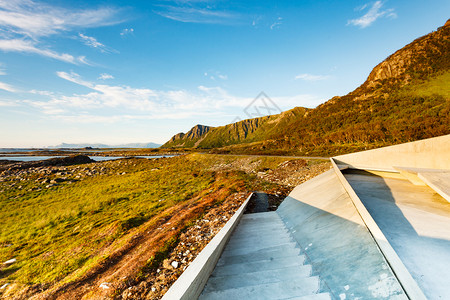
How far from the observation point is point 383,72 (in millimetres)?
102188

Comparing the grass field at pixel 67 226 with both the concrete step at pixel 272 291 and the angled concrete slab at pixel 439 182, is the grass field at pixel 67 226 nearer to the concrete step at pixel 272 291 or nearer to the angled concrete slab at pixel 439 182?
the concrete step at pixel 272 291

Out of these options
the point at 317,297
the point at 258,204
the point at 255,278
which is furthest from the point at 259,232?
the point at 258,204

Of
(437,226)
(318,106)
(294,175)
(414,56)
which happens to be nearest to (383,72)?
(414,56)

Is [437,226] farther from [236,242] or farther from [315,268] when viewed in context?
[236,242]

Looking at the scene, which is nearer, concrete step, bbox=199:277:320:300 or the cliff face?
concrete step, bbox=199:277:320:300

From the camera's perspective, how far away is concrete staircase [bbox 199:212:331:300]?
10.8ft

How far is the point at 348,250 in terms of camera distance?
4129mm

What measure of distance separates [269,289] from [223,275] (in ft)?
3.51

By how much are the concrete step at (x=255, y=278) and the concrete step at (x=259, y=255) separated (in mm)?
678

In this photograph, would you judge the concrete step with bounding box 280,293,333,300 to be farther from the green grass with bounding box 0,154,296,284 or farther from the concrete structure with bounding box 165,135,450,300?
the green grass with bounding box 0,154,296,284

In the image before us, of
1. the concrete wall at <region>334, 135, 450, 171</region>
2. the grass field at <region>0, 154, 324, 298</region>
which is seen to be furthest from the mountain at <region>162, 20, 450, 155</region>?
the grass field at <region>0, 154, 324, 298</region>

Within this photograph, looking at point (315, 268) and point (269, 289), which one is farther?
point (315, 268)

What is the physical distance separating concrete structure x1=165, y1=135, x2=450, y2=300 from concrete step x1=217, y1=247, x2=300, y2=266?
0.03 m

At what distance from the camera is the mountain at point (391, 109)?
42.4 meters
